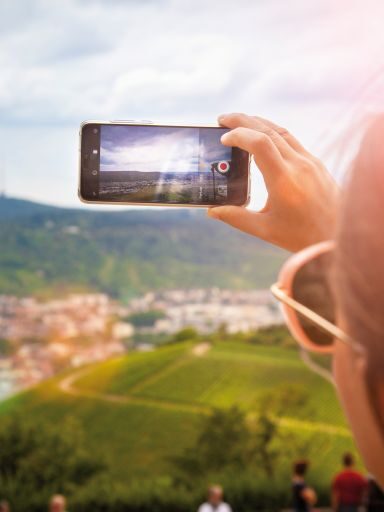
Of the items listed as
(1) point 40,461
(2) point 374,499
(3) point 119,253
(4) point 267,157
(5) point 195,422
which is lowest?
(1) point 40,461

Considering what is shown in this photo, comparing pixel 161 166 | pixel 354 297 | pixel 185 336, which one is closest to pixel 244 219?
pixel 161 166

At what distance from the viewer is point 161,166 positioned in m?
1.29

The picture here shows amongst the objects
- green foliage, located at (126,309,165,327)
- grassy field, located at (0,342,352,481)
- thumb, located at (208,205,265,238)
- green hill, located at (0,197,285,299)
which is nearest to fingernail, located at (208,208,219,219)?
thumb, located at (208,205,265,238)

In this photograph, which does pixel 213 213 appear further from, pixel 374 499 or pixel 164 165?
pixel 374 499

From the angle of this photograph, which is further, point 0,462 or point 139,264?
point 139,264

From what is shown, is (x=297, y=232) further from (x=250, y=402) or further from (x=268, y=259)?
(x=268, y=259)

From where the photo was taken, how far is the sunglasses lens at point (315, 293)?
548mm

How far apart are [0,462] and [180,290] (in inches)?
237

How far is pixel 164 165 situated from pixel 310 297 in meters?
0.75

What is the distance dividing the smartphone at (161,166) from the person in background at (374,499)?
6.18 meters

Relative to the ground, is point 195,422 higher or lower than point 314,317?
lower

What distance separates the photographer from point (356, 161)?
0.49 metres

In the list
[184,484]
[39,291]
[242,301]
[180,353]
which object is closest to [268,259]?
[242,301]

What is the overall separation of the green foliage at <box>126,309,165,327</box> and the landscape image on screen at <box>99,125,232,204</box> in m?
15.2
